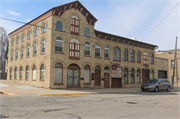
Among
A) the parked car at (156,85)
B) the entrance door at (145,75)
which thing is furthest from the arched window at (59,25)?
the entrance door at (145,75)

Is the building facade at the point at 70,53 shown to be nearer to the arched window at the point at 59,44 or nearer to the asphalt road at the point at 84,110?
A: the arched window at the point at 59,44

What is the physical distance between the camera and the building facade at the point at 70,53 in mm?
20188

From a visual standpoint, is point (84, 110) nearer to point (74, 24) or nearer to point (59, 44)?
point (59, 44)

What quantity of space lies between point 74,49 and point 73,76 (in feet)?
11.3

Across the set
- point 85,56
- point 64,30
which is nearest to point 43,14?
point 64,30

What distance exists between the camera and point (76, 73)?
71.1ft

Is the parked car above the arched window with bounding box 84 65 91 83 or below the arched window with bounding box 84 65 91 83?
below

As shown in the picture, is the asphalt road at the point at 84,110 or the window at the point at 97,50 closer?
the asphalt road at the point at 84,110

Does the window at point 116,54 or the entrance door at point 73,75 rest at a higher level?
the window at point 116,54

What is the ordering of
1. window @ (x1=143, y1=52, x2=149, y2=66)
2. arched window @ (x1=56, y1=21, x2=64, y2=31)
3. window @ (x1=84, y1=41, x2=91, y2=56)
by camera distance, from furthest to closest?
1. window @ (x1=143, y1=52, x2=149, y2=66)
2. window @ (x1=84, y1=41, x2=91, y2=56)
3. arched window @ (x1=56, y1=21, x2=64, y2=31)

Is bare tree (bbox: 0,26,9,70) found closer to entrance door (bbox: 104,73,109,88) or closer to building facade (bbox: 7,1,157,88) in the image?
building facade (bbox: 7,1,157,88)

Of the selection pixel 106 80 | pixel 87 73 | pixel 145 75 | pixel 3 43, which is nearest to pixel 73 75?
pixel 87 73

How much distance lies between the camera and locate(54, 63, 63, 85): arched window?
65.2 ft

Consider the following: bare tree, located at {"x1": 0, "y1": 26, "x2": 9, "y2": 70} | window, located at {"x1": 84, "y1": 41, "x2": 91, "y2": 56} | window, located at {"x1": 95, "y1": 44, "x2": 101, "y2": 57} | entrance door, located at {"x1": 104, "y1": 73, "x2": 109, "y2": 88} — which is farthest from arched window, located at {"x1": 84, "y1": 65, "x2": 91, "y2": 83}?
bare tree, located at {"x1": 0, "y1": 26, "x2": 9, "y2": 70}
